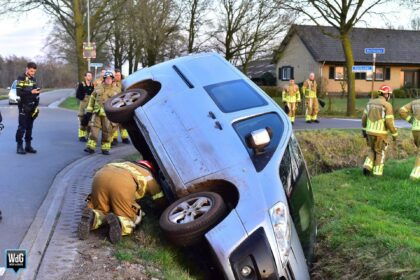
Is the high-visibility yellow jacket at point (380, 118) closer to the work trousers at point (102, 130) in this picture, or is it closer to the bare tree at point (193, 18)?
the work trousers at point (102, 130)

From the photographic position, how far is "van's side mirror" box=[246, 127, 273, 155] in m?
5.26

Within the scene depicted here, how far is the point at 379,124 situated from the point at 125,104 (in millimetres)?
5146

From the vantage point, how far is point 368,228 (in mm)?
6645

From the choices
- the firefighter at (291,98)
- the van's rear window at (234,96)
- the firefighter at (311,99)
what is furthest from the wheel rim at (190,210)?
the firefighter at (311,99)

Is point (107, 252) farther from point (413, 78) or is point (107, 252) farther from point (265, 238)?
point (413, 78)

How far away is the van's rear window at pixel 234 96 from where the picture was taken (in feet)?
19.7

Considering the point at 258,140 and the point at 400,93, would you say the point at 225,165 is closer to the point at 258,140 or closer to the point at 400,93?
the point at 258,140

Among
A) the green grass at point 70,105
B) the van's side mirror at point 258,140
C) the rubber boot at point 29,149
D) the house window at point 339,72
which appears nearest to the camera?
the van's side mirror at point 258,140

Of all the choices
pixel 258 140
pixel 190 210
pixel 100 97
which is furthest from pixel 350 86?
pixel 190 210

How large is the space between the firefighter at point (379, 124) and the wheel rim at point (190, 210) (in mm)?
5602

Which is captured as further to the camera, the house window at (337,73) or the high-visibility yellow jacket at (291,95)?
the house window at (337,73)

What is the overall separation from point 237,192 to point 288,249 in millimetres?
717

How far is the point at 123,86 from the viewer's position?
23.7 ft

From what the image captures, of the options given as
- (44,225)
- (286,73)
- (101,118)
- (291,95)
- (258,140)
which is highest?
(286,73)
